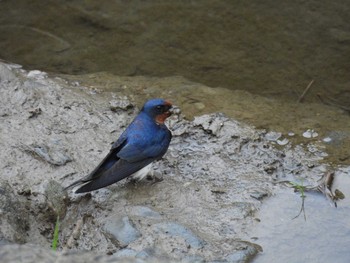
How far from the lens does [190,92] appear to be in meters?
5.61

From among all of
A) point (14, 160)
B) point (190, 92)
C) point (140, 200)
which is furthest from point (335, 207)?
point (14, 160)

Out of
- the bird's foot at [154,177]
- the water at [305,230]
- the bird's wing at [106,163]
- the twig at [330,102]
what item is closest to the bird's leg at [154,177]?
the bird's foot at [154,177]

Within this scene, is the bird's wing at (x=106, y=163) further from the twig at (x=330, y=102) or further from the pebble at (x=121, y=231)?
the twig at (x=330, y=102)

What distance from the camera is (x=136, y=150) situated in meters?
4.54

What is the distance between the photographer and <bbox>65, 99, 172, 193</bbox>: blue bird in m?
4.31

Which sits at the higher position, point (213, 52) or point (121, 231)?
point (121, 231)

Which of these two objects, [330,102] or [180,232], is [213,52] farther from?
[180,232]

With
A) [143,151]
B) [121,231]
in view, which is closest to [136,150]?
[143,151]

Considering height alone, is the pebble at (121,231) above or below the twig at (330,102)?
above

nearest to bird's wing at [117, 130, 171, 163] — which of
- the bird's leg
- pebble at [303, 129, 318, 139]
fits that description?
the bird's leg

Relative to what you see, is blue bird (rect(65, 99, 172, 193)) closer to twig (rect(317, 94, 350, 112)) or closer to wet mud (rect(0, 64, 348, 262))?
wet mud (rect(0, 64, 348, 262))

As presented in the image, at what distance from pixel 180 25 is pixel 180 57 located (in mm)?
482

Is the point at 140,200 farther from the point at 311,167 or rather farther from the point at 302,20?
the point at 302,20

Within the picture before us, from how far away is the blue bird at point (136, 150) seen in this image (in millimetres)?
4309
